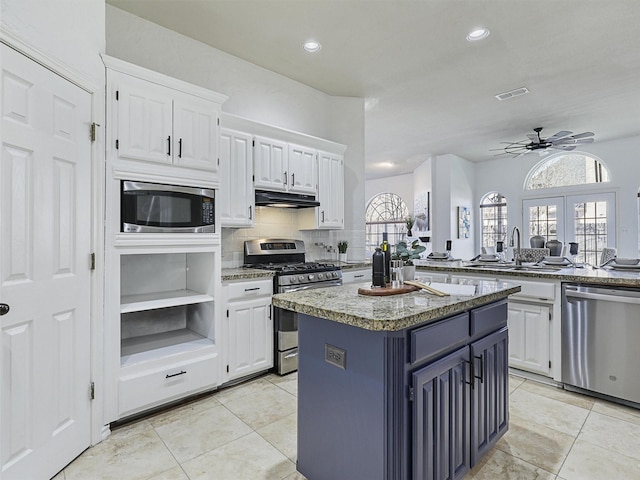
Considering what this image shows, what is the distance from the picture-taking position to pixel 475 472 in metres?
1.88

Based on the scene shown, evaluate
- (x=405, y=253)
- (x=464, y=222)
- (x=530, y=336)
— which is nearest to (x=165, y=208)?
(x=405, y=253)

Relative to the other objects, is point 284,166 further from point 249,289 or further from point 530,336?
point 530,336

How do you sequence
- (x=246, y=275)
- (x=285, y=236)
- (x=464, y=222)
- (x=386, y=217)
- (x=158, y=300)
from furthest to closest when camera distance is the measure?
1. (x=386, y=217)
2. (x=464, y=222)
3. (x=285, y=236)
4. (x=246, y=275)
5. (x=158, y=300)

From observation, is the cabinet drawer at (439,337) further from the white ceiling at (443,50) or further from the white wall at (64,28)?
the white ceiling at (443,50)

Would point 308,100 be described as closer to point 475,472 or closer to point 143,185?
point 143,185

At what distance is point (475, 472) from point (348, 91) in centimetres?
408

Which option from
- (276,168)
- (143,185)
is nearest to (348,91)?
(276,168)

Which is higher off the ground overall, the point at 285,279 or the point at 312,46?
the point at 312,46

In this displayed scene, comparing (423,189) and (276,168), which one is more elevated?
(423,189)

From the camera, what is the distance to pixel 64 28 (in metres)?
1.93

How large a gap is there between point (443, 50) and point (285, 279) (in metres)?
2.75

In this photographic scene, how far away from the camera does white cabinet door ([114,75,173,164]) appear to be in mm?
2318

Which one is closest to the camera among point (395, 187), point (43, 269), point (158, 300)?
point (43, 269)

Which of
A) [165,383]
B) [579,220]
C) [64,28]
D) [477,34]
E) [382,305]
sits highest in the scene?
[477,34]
